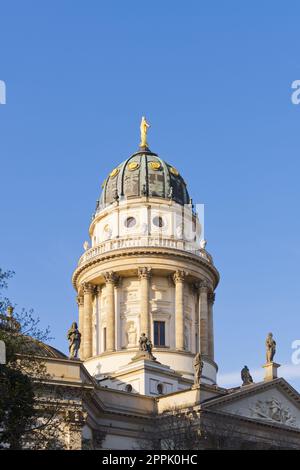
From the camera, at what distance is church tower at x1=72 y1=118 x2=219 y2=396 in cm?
7438

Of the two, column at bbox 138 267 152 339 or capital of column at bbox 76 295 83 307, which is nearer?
column at bbox 138 267 152 339

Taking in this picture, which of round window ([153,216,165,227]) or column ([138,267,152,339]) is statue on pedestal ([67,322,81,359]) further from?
round window ([153,216,165,227])

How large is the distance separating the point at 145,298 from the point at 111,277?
3.31 m

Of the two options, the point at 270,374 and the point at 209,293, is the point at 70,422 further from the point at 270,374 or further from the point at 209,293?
Answer: the point at 209,293

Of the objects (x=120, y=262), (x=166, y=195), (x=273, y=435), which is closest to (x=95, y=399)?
(x=273, y=435)

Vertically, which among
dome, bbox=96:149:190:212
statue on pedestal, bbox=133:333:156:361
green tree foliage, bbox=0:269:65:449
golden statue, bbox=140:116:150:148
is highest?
golden statue, bbox=140:116:150:148

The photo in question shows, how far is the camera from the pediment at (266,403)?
64.1 meters

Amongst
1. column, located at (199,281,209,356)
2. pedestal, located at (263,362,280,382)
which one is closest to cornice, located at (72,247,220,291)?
column, located at (199,281,209,356)

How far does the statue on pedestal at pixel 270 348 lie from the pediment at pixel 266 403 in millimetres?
2003

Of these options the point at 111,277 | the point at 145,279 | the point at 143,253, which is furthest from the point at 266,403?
the point at 111,277

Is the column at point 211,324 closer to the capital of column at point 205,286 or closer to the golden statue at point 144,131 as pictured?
the capital of column at point 205,286

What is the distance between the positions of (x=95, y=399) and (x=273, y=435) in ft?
49.0

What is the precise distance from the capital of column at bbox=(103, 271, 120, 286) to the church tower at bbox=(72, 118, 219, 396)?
0.08m

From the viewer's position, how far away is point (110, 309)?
75.4 meters
